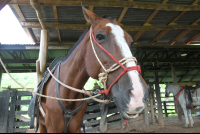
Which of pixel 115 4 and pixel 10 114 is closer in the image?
pixel 115 4

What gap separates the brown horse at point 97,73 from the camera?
1.02 metres

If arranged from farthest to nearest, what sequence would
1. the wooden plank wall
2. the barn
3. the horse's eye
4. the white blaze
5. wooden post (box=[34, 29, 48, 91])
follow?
the wooden plank wall → the barn → wooden post (box=[34, 29, 48, 91]) → the horse's eye → the white blaze

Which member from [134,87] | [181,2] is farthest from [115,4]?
[134,87]

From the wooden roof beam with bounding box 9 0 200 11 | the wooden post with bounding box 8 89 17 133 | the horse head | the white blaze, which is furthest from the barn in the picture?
the white blaze

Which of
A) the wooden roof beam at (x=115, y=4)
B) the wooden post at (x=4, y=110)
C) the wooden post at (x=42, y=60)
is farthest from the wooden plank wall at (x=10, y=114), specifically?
the wooden roof beam at (x=115, y=4)

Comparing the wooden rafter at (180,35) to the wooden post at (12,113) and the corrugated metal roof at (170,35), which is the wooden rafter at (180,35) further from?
the wooden post at (12,113)

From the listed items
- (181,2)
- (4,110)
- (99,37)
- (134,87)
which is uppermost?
(181,2)

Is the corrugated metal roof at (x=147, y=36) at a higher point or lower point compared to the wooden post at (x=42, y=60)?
higher

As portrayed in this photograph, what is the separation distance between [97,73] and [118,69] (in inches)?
11.2

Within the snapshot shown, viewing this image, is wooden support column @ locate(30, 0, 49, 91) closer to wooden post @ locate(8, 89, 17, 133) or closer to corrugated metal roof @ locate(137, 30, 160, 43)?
wooden post @ locate(8, 89, 17, 133)

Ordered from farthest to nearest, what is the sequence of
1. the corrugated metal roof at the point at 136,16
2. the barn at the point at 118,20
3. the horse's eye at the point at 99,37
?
1. the corrugated metal roof at the point at 136,16
2. the barn at the point at 118,20
3. the horse's eye at the point at 99,37

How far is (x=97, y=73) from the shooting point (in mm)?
1363

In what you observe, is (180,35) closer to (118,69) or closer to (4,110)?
(118,69)

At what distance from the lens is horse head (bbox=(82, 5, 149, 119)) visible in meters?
1.00
